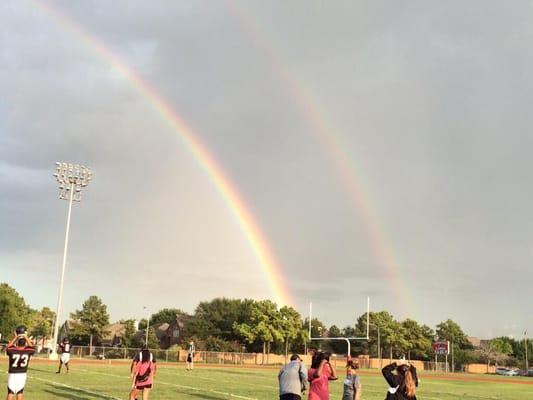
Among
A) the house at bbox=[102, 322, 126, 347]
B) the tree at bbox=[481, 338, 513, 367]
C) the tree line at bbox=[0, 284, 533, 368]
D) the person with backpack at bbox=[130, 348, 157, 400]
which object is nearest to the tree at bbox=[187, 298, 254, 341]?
the tree line at bbox=[0, 284, 533, 368]

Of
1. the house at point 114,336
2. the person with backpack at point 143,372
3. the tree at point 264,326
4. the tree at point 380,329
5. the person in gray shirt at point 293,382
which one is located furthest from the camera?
the house at point 114,336

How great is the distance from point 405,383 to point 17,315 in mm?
85159

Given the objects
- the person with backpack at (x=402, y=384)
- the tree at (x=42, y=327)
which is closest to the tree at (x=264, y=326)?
the tree at (x=42, y=327)

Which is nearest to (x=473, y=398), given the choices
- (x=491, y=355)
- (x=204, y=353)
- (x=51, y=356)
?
(x=51, y=356)

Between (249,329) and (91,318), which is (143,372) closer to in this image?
(249,329)

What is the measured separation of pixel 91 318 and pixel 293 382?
90346 millimetres

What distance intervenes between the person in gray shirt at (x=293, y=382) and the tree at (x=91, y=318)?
294 ft

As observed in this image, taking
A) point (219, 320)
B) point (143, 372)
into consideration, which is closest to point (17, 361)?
point (143, 372)

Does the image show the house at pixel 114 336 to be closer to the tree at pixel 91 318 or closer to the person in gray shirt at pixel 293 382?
the tree at pixel 91 318

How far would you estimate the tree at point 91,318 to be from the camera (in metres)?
94.2

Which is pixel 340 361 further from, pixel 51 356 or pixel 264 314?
pixel 51 356

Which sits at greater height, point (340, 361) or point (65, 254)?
point (65, 254)

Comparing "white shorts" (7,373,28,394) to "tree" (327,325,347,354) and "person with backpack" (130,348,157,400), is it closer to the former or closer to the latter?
"person with backpack" (130,348,157,400)

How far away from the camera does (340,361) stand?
85812 mm
